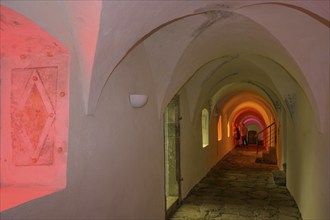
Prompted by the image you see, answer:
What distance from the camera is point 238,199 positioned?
7395mm

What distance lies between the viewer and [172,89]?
17.3 feet

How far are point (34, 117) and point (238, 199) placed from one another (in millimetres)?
6011

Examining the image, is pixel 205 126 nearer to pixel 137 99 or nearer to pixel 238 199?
pixel 238 199

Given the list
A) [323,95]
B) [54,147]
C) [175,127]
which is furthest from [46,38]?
[175,127]

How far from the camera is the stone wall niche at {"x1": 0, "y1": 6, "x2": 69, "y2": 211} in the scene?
260 centimetres

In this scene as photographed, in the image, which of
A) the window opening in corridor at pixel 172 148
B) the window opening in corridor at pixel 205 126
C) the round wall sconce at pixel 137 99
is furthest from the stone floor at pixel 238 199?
the round wall sconce at pixel 137 99

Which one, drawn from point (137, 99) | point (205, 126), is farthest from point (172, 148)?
point (205, 126)

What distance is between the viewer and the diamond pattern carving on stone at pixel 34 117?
261cm

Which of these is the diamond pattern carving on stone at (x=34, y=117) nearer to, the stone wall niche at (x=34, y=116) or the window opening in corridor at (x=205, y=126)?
the stone wall niche at (x=34, y=116)

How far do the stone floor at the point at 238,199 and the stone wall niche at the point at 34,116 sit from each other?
3.97 meters

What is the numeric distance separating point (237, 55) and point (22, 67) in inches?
189

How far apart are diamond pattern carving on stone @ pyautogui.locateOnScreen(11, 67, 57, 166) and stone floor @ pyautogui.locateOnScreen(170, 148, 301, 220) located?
13.3 feet

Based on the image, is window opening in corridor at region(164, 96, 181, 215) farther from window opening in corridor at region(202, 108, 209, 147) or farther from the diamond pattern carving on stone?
the diamond pattern carving on stone

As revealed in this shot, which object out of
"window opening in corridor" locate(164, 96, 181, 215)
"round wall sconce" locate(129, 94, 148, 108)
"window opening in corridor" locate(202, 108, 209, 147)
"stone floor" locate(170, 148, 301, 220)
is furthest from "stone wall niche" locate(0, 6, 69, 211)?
"window opening in corridor" locate(202, 108, 209, 147)
